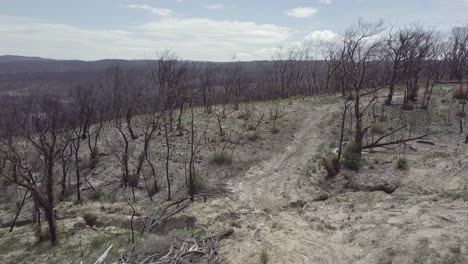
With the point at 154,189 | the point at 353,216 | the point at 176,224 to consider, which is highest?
the point at 353,216

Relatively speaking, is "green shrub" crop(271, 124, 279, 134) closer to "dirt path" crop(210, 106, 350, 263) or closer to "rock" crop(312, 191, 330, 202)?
"dirt path" crop(210, 106, 350, 263)

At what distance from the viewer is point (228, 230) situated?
13297 mm

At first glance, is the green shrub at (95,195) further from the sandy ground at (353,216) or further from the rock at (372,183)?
the rock at (372,183)

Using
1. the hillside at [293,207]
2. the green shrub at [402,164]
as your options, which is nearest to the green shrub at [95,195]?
the hillside at [293,207]

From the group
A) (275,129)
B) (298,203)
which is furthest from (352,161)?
(275,129)

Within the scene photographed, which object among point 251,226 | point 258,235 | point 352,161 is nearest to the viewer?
point 258,235

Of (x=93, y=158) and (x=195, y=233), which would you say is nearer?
(x=195, y=233)

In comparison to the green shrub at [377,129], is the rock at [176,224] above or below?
below

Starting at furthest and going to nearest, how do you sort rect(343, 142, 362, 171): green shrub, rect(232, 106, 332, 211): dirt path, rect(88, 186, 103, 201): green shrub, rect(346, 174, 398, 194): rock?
rect(88, 186, 103, 201): green shrub < rect(343, 142, 362, 171): green shrub < rect(232, 106, 332, 211): dirt path < rect(346, 174, 398, 194): rock

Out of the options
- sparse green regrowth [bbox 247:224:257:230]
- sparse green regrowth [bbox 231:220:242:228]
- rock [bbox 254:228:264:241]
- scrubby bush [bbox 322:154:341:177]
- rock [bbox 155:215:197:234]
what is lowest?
rock [bbox 155:215:197:234]

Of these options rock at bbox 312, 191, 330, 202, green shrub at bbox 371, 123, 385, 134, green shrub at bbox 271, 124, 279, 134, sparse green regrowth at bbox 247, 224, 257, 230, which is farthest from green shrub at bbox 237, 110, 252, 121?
sparse green regrowth at bbox 247, 224, 257, 230

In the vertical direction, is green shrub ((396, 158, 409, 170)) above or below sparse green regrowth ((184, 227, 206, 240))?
above

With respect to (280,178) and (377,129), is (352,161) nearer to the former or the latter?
(280,178)

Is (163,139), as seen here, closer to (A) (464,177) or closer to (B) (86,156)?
(B) (86,156)
